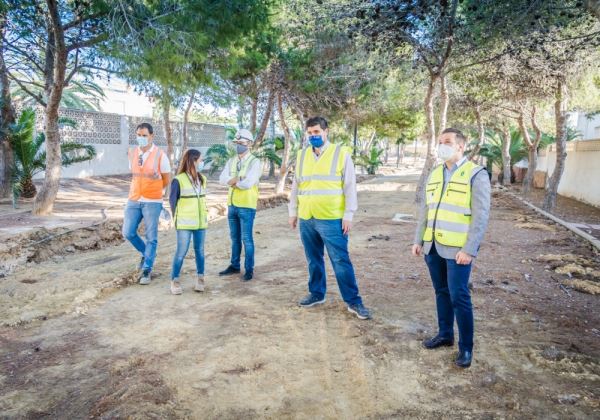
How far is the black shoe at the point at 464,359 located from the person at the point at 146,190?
3780mm

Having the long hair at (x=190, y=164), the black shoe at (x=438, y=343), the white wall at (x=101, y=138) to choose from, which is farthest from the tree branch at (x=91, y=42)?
the white wall at (x=101, y=138)

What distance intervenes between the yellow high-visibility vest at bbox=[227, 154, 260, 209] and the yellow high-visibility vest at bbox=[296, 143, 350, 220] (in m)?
1.34

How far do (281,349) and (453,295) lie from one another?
4.72 feet

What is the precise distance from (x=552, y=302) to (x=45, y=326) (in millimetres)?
5310

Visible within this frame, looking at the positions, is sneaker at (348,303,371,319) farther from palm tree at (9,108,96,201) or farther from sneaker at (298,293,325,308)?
palm tree at (9,108,96,201)

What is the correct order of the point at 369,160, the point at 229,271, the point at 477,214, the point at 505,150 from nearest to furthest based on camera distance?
the point at 477,214
the point at 229,271
the point at 505,150
the point at 369,160

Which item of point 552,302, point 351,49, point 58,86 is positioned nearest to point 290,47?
point 351,49

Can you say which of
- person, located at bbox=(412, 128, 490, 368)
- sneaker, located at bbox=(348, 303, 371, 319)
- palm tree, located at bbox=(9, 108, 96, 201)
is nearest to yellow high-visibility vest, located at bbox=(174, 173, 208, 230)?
sneaker, located at bbox=(348, 303, 371, 319)

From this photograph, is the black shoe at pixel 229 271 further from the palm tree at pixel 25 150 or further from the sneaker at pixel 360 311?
the palm tree at pixel 25 150

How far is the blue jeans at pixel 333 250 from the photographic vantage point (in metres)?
4.41

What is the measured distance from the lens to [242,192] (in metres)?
5.72

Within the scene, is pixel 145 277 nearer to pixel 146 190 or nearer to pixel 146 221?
pixel 146 221

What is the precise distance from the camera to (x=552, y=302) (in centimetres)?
527

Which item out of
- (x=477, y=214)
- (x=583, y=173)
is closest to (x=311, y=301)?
(x=477, y=214)
